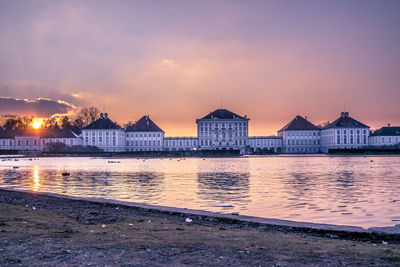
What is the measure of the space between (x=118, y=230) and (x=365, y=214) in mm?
6716

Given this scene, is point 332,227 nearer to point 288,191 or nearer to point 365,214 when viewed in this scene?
point 365,214

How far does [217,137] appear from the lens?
144 metres

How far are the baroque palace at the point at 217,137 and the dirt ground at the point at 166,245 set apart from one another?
123 metres

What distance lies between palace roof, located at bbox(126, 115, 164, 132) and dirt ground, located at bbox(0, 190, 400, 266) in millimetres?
131954

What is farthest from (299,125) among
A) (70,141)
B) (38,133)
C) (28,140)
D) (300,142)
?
(28,140)

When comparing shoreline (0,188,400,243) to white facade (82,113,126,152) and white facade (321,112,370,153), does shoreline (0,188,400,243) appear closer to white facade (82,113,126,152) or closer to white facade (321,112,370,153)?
white facade (82,113,126,152)

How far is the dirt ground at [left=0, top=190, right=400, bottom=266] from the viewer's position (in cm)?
589

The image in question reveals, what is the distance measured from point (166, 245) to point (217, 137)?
137m

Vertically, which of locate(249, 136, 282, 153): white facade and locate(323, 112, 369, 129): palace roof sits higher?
locate(323, 112, 369, 129): palace roof

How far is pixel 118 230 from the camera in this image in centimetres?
823

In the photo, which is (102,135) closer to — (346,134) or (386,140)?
(346,134)

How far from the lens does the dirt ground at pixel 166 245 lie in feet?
19.3

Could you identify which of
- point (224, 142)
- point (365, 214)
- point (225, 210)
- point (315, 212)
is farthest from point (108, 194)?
point (224, 142)

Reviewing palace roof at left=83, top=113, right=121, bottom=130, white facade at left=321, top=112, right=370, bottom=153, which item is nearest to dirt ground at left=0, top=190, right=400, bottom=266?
palace roof at left=83, top=113, right=121, bottom=130
